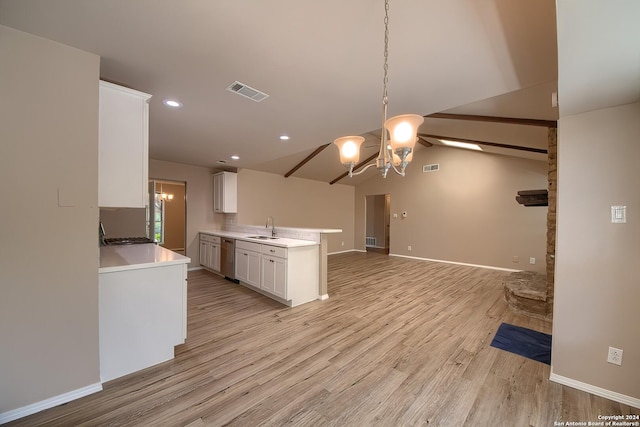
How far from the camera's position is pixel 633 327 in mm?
1738

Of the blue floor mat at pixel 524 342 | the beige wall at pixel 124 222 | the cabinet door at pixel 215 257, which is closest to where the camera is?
the blue floor mat at pixel 524 342

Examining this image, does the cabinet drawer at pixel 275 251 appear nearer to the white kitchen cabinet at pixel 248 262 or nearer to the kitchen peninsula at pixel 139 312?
the white kitchen cabinet at pixel 248 262

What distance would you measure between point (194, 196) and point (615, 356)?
22.2 feet

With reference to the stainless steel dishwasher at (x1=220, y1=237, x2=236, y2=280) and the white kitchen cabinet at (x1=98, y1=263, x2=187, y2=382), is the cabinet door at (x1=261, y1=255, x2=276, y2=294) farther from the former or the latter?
the white kitchen cabinet at (x1=98, y1=263, x2=187, y2=382)

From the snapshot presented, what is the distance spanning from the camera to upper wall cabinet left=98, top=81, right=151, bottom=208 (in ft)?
6.33

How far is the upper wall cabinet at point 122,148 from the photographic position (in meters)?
1.93

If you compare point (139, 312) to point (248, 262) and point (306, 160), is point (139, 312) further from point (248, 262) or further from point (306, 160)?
point (306, 160)

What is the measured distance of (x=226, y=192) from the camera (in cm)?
571

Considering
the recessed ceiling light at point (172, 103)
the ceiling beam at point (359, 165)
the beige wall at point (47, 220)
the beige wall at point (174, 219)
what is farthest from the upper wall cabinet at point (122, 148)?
the beige wall at point (174, 219)

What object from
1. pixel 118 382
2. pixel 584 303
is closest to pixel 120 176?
pixel 118 382

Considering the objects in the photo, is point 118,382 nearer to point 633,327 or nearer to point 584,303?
point 584,303

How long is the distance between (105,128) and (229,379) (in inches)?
89.8

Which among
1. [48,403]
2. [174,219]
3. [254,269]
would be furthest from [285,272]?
[174,219]

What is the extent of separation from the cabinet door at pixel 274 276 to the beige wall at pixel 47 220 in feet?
6.77
